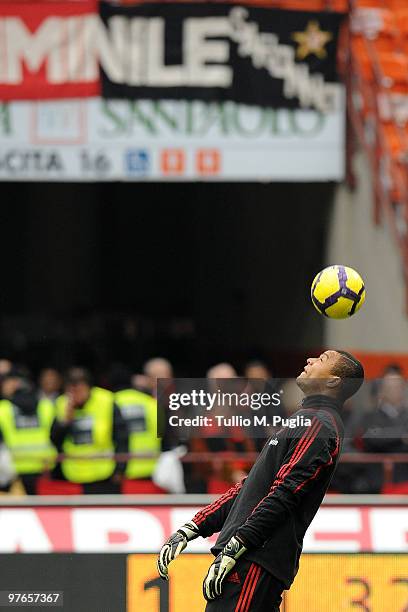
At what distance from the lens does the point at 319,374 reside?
5391 millimetres

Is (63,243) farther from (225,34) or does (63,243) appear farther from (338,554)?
(338,554)

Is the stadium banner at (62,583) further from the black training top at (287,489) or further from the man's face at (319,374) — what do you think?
the man's face at (319,374)

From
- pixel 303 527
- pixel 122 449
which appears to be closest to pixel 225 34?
pixel 122 449

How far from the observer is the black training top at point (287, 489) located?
16.8ft

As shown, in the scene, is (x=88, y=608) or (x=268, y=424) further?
(x=88, y=608)

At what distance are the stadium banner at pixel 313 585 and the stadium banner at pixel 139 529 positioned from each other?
0.08 m

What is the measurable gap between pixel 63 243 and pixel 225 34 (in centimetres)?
1466

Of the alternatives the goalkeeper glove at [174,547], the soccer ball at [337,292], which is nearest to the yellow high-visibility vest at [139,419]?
the soccer ball at [337,292]

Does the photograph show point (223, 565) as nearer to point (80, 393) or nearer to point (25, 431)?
point (80, 393)

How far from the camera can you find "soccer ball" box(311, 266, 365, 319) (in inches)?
235

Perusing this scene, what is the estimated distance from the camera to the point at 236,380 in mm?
6609

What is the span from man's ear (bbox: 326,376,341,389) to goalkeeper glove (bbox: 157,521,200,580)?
88 cm

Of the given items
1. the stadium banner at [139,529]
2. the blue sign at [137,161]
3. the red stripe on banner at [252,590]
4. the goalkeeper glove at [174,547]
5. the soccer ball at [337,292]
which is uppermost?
the blue sign at [137,161]

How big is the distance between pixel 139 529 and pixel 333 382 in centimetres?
243
